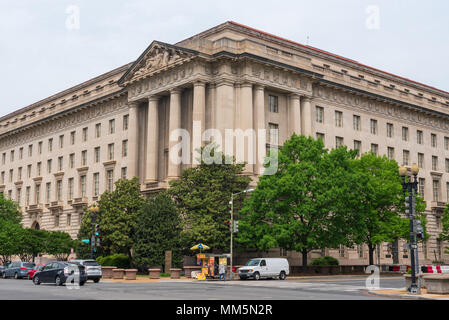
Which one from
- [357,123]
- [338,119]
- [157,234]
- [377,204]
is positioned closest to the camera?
[157,234]

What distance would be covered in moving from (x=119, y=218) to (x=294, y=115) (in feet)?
75.2

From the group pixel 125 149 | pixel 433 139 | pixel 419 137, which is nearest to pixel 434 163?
pixel 433 139

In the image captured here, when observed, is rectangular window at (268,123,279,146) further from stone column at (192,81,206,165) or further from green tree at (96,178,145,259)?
green tree at (96,178,145,259)

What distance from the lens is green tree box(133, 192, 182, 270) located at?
164 feet

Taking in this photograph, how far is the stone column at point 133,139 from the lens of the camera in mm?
67250

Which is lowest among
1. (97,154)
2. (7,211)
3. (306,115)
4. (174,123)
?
(7,211)

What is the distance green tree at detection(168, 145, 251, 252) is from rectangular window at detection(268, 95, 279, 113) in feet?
39.0

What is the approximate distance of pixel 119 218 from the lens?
178ft

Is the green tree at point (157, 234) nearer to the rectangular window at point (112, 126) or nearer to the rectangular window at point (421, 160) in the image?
the rectangular window at point (112, 126)

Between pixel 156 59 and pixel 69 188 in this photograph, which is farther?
pixel 69 188

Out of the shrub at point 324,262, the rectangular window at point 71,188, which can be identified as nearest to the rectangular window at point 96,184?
the rectangular window at point 71,188

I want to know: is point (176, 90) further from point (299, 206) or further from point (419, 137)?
point (419, 137)

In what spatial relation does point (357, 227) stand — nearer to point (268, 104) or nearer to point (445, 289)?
point (268, 104)
